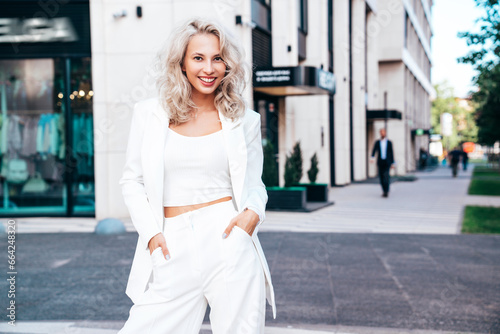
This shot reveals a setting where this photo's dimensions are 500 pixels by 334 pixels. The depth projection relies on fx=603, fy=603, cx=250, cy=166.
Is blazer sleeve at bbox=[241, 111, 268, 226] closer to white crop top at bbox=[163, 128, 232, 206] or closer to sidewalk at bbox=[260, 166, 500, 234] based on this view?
white crop top at bbox=[163, 128, 232, 206]

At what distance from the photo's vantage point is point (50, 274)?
6766 millimetres

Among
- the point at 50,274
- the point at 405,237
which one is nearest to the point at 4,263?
the point at 50,274

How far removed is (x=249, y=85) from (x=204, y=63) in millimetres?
1496

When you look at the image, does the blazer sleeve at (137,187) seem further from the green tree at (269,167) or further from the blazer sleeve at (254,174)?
the green tree at (269,167)

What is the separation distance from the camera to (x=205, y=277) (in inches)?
95.7

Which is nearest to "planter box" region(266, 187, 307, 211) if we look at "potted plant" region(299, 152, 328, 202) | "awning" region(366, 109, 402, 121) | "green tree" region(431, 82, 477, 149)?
"potted plant" region(299, 152, 328, 202)

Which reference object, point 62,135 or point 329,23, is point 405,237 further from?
point 329,23

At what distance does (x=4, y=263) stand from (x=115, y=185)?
4.68 meters

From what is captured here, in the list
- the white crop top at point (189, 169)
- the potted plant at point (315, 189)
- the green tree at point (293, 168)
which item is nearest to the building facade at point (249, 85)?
the green tree at point (293, 168)

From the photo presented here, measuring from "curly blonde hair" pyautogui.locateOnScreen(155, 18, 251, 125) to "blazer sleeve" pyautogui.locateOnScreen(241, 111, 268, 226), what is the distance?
4.4 inches

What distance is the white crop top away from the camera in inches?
96.7

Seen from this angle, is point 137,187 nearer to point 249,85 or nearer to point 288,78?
point 249,85

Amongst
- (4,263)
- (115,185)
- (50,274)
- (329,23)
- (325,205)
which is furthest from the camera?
(329,23)

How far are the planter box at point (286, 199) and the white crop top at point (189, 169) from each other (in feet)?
36.2
